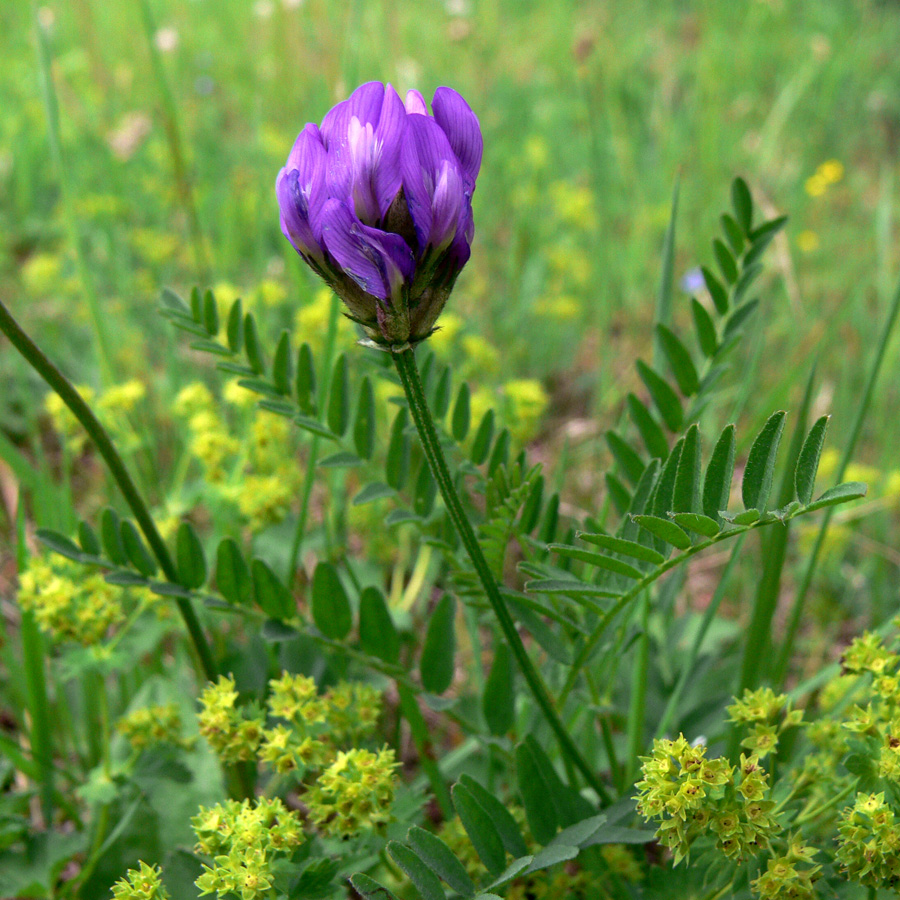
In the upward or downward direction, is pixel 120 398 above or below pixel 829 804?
above

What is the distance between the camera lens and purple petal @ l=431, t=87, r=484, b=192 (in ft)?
2.65

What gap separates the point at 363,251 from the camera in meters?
0.77

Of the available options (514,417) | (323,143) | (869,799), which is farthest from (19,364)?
(869,799)

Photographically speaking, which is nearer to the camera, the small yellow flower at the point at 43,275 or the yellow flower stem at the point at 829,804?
the yellow flower stem at the point at 829,804

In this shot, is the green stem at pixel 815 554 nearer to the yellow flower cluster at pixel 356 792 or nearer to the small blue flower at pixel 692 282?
the yellow flower cluster at pixel 356 792

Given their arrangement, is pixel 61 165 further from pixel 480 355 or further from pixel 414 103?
pixel 414 103

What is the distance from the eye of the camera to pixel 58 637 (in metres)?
1.19

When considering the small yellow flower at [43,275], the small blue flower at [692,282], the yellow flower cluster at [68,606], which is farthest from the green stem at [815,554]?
the small yellow flower at [43,275]

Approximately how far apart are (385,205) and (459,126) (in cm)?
11

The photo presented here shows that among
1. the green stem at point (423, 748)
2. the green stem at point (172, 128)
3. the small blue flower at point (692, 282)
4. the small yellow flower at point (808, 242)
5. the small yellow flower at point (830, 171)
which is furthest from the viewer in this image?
the small yellow flower at point (830, 171)

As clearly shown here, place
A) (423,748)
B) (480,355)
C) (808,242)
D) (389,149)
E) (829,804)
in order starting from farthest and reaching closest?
(808,242) → (480,355) → (423,748) → (829,804) → (389,149)

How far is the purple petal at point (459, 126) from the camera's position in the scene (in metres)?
0.81

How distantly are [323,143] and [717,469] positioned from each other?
485 millimetres

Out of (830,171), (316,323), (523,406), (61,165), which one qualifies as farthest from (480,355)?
(830,171)
